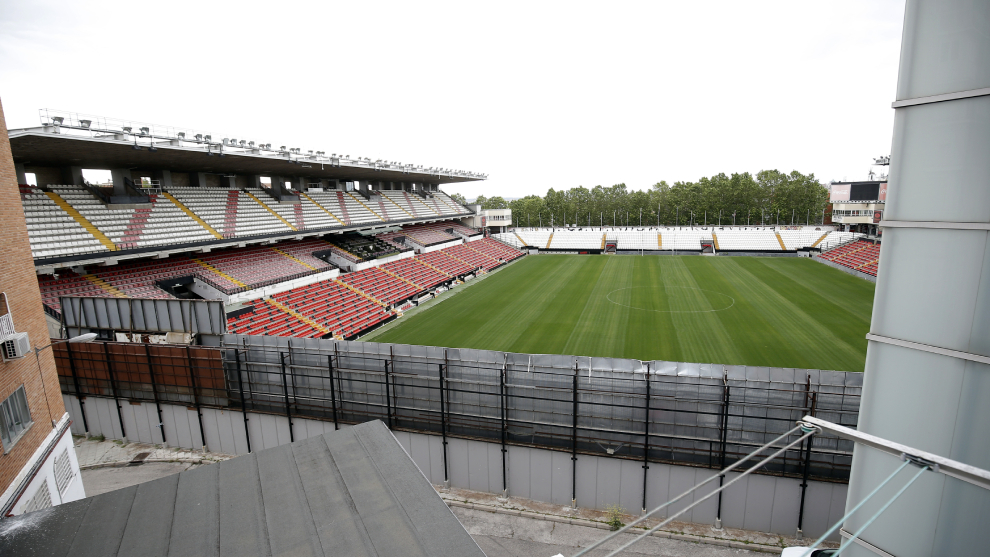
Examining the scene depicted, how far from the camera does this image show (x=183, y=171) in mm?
27375

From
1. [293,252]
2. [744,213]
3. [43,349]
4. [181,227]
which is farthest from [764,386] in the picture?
[744,213]

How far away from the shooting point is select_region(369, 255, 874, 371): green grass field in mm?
20141

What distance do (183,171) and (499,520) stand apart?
28503 mm

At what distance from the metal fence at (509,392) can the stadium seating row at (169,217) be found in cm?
719

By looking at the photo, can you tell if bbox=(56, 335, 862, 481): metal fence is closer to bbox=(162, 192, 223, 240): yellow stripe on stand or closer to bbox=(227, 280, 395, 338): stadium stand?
bbox=(227, 280, 395, 338): stadium stand

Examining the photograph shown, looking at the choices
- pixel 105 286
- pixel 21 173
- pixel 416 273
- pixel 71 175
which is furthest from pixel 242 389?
pixel 416 273

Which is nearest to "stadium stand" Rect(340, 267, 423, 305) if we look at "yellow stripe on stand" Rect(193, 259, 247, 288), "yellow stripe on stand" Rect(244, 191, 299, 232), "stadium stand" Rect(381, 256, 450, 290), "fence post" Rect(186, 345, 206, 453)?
"stadium stand" Rect(381, 256, 450, 290)

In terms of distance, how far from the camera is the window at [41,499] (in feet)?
27.4

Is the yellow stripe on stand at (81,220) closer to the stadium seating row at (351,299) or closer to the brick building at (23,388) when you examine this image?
the stadium seating row at (351,299)

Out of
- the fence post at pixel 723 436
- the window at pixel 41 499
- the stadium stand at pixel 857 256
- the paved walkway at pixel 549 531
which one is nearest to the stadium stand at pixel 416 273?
the paved walkway at pixel 549 531

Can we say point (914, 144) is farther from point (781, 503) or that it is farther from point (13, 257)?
point (13, 257)

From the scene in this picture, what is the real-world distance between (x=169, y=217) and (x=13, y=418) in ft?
57.9

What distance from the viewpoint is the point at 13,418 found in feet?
27.5

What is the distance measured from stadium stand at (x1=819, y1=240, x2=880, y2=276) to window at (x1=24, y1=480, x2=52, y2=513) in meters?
47.6
